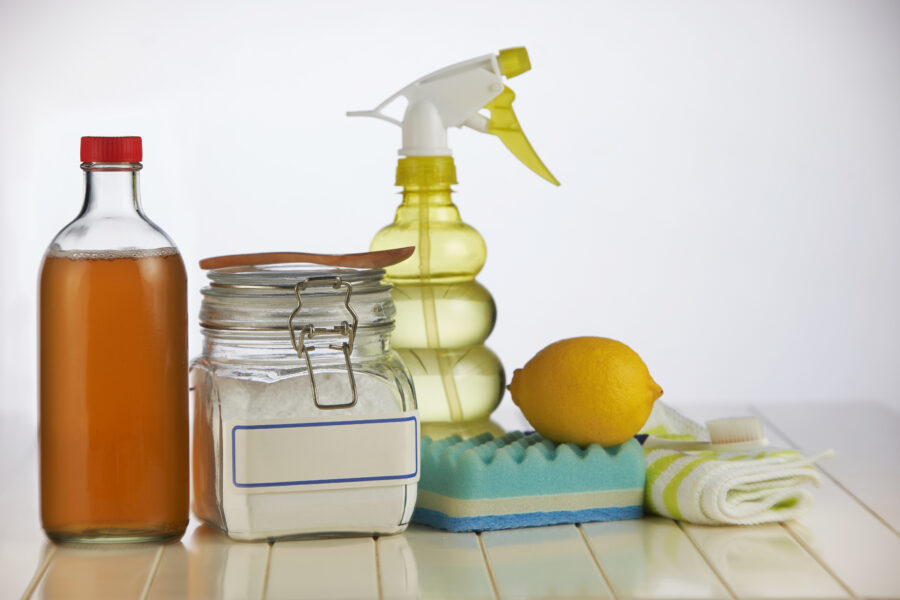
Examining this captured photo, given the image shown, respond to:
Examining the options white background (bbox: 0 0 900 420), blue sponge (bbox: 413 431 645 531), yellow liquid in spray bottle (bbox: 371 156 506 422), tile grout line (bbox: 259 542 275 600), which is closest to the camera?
tile grout line (bbox: 259 542 275 600)

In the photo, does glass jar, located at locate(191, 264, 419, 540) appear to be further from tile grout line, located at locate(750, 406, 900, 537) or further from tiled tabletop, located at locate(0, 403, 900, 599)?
tile grout line, located at locate(750, 406, 900, 537)

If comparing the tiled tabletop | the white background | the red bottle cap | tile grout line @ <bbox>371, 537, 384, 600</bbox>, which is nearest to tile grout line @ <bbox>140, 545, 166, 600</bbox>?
the tiled tabletop

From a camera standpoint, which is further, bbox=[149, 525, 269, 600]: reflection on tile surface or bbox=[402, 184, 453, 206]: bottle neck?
bbox=[402, 184, 453, 206]: bottle neck

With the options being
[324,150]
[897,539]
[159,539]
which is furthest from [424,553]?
[324,150]

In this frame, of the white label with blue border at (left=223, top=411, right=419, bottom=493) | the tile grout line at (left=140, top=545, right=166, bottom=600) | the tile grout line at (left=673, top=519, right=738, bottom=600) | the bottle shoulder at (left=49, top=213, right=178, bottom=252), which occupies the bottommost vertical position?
the tile grout line at (left=140, top=545, right=166, bottom=600)

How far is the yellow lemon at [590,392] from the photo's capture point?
730mm

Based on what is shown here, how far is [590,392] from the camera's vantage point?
2.40 ft

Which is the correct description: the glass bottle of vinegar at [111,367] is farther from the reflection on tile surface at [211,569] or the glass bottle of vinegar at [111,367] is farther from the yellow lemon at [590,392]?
the yellow lemon at [590,392]

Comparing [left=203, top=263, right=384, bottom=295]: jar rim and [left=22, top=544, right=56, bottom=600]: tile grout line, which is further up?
[left=203, top=263, right=384, bottom=295]: jar rim

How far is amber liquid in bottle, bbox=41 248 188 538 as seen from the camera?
0.66 m

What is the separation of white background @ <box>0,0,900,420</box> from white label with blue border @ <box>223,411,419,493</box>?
104cm

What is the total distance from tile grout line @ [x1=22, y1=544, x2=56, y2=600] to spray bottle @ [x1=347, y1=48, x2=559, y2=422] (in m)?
0.26

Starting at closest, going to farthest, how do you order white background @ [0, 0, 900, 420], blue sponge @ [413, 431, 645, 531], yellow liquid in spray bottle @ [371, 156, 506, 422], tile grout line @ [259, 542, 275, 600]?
1. tile grout line @ [259, 542, 275, 600]
2. blue sponge @ [413, 431, 645, 531]
3. yellow liquid in spray bottle @ [371, 156, 506, 422]
4. white background @ [0, 0, 900, 420]

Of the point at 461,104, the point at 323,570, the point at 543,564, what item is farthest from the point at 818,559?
the point at 461,104
